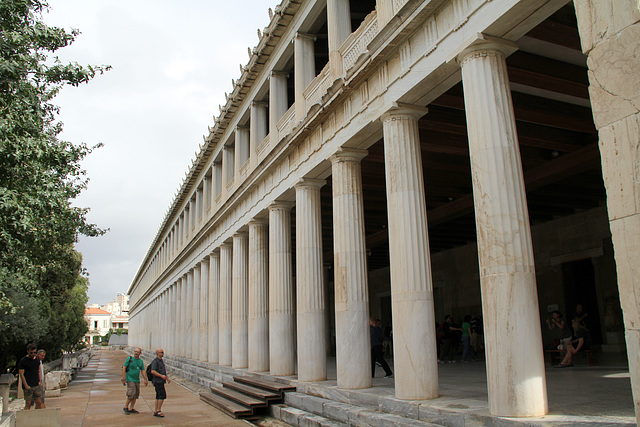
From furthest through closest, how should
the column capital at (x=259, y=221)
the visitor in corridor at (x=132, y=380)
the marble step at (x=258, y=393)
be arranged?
1. the column capital at (x=259, y=221)
2. the visitor in corridor at (x=132, y=380)
3. the marble step at (x=258, y=393)

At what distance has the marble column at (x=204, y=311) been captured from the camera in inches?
963

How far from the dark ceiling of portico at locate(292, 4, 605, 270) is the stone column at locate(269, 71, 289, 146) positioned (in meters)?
2.42

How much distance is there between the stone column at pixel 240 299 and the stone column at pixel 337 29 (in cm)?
959

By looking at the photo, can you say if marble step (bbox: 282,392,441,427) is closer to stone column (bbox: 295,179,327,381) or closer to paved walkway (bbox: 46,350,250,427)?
stone column (bbox: 295,179,327,381)

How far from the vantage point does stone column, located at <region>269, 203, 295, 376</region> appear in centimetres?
1484

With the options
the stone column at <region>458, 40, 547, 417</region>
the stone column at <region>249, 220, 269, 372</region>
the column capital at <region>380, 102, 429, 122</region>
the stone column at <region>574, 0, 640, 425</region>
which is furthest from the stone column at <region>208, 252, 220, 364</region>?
the stone column at <region>574, 0, 640, 425</region>

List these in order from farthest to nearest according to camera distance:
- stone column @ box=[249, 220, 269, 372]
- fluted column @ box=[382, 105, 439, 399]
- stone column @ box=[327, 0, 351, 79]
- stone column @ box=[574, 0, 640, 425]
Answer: stone column @ box=[249, 220, 269, 372]
stone column @ box=[327, 0, 351, 79]
fluted column @ box=[382, 105, 439, 399]
stone column @ box=[574, 0, 640, 425]

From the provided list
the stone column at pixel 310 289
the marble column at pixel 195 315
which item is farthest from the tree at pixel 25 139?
the marble column at pixel 195 315

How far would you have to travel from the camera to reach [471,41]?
7.45 m

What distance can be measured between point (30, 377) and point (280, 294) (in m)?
6.69

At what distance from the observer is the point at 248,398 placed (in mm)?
12938

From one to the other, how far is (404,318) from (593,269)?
39.0 ft

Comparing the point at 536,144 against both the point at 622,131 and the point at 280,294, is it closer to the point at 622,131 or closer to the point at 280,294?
the point at 280,294

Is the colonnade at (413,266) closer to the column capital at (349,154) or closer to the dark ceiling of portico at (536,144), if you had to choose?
the column capital at (349,154)
